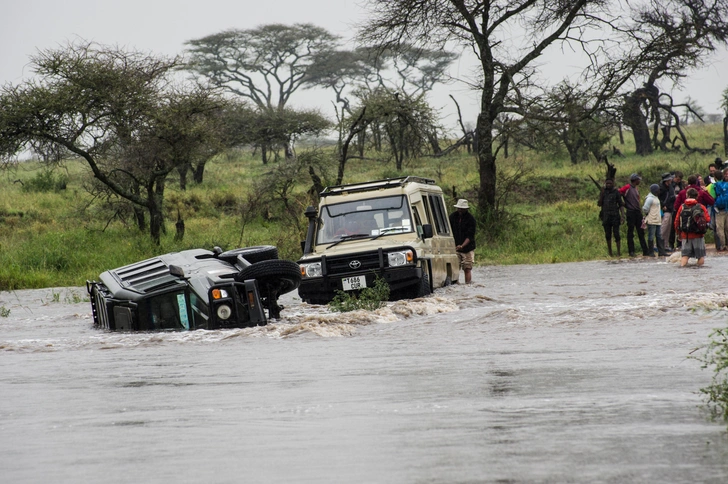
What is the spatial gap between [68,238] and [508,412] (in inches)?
904

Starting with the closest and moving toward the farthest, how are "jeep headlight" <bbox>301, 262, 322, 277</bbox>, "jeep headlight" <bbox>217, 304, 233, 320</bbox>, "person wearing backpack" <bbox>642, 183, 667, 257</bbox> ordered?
1. "jeep headlight" <bbox>217, 304, 233, 320</bbox>
2. "jeep headlight" <bbox>301, 262, 322, 277</bbox>
3. "person wearing backpack" <bbox>642, 183, 667, 257</bbox>

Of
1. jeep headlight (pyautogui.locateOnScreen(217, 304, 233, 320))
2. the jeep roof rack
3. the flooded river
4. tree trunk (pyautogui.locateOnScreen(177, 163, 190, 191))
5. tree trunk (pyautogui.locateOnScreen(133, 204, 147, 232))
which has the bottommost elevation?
the flooded river

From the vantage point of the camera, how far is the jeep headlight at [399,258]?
44.3 ft

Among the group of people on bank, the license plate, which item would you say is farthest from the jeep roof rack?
the group of people on bank

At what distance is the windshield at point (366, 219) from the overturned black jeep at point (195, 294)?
288 centimetres

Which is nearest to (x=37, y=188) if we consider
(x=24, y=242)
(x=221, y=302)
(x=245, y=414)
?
(x=24, y=242)

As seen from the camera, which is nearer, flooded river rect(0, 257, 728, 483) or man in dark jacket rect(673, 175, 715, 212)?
flooded river rect(0, 257, 728, 483)

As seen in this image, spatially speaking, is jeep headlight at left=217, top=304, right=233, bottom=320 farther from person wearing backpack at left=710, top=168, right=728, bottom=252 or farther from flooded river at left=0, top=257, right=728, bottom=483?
person wearing backpack at left=710, top=168, right=728, bottom=252

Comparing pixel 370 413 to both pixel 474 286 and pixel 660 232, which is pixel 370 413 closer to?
pixel 474 286

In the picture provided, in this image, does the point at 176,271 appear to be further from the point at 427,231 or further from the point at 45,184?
the point at 45,184

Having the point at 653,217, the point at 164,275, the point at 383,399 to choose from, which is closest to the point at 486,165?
the point at 653,217

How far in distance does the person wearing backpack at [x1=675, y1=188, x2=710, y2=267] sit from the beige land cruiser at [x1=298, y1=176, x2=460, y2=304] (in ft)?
14.3

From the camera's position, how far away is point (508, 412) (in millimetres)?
5699

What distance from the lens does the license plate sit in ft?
44.4
